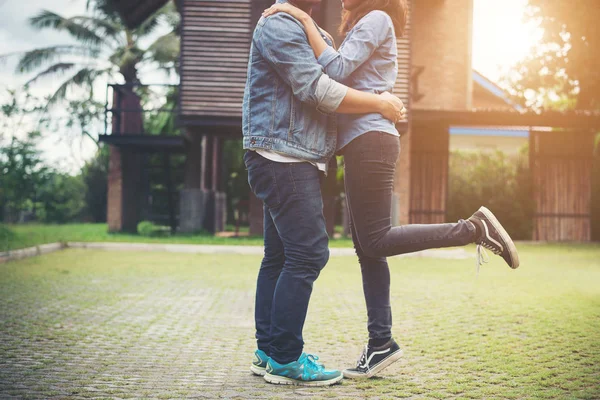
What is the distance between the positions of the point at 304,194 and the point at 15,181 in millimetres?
26117

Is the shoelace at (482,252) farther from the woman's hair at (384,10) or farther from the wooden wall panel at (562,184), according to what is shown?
the wooden wall panel at (562,184)

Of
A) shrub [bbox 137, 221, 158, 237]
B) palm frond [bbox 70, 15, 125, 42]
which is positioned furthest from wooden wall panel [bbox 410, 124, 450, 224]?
palm frond [bbox 70, 15, 125, 42]

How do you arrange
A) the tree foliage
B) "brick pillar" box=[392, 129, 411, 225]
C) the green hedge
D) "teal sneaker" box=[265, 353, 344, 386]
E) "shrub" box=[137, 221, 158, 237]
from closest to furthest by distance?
"teal sneaker" box=[265, 353, 344, 386]
"brick pillar" box=[392, 129, 411, 225]
the tree foliage
"shrub" box=[137, 221, 158, 237]
the green hedge

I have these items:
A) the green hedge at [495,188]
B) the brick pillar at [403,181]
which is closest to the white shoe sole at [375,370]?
the brick pillar at [403,181]

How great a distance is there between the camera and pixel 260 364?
333cm

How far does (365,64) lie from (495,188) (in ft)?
49.4

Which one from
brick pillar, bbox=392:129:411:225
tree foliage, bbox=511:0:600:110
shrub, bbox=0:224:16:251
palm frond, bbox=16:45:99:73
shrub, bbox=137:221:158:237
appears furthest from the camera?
palm frond, bbox=16:45:99:73

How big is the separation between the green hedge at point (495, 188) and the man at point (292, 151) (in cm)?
1480

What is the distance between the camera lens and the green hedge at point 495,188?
17281 millimetres

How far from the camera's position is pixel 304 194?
10.2 feet

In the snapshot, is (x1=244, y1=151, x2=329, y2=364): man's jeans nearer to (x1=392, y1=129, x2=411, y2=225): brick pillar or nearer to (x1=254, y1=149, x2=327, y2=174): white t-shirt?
(x1=254, y1=149, x2=327, y2=174): white t-shirt

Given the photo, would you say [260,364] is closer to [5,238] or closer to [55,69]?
[5,238]

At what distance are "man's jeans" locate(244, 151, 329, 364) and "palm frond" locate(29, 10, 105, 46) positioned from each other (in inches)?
1222

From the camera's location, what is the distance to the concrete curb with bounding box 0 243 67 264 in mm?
9438
